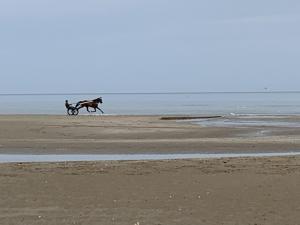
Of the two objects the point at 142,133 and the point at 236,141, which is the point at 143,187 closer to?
the point at 236,141

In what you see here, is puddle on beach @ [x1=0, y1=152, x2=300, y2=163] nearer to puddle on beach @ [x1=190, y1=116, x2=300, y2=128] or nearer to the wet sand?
the wet sand

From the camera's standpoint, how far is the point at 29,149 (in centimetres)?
2173

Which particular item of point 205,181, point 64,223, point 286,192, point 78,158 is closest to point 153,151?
point 78,158

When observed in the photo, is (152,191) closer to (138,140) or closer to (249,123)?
(138,140)

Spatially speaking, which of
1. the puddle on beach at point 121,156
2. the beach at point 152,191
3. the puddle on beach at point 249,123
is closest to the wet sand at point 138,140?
the beach at point 152,191

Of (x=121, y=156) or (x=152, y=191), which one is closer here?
(x=152, y=191)

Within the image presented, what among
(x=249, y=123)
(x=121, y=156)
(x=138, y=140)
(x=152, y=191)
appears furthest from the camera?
(x=249, y=123)

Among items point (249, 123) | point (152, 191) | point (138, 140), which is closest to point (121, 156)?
point (138, 140)

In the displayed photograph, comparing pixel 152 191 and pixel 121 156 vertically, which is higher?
pixel 121 156

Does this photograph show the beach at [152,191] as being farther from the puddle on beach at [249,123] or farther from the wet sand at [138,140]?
the puddle on beach at [249,123]

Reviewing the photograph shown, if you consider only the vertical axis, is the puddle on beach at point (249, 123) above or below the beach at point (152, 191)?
above

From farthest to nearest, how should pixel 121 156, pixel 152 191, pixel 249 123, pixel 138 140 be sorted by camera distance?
pixel 249 123 < pixel 138 140 < pixel 121 156 < pixel 152 191

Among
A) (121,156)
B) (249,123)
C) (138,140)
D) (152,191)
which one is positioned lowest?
(152,191)

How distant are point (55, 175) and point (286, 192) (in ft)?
16.9
